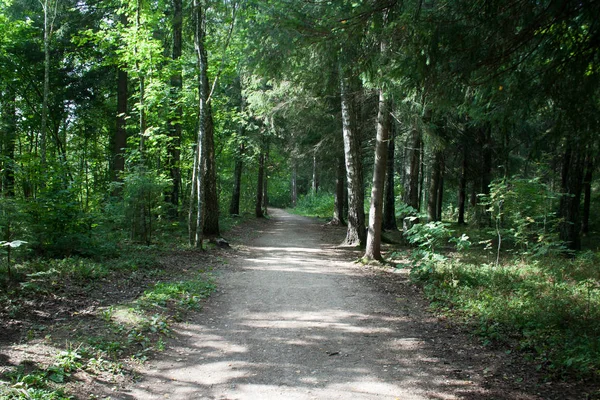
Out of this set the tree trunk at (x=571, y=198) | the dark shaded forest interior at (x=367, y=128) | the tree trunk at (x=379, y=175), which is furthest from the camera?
the tree trunk at (x=571, y=198)

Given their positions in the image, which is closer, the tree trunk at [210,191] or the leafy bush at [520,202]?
the leafy bush at [520,202]

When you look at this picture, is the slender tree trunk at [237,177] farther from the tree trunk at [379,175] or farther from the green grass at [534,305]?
the green grass at [534,305]

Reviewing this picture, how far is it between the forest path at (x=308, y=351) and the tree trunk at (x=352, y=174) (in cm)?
508

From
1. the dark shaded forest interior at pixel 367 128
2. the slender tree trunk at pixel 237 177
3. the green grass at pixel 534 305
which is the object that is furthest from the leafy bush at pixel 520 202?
the slender tree trunk at pixel 237 177

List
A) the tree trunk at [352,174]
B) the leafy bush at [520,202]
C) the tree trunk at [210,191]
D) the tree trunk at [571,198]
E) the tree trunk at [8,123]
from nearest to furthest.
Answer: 1. the leafy bush at [520,202]
2. the tree trunk at [571,198]
3. the tree trunk at [352,174]
4. the tree trunk at [210,191]
5. the tree trunk at [8,123]

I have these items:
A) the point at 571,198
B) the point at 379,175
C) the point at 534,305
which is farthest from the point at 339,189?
the point at 534,305

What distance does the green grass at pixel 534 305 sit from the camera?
4.49 m

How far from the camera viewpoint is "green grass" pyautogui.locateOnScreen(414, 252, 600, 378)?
4.49 m

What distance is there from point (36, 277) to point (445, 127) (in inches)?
546

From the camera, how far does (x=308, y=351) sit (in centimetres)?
493

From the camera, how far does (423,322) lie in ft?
20.3

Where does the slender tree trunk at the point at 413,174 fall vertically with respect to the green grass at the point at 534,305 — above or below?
above

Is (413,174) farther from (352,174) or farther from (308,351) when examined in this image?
(308,351)

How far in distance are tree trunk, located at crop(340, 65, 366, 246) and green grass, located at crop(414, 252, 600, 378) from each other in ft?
14.9
